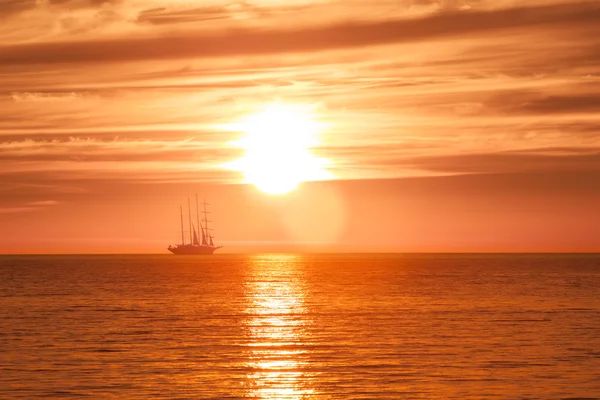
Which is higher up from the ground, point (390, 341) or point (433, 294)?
point (433, 294)

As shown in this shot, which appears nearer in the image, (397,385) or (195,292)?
(397,385)

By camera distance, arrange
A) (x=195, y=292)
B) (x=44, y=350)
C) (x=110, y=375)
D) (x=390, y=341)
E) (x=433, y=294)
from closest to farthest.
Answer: (x=110, y=375) → (x=44, y=350) → (x=390, y=341) → (x=433, y=294) → (x=195, y=292)

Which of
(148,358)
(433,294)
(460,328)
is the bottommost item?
(148,358)

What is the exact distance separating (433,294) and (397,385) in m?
76.8

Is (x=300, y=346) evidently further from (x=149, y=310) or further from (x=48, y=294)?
(x=48, y=294)

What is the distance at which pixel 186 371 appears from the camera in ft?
154

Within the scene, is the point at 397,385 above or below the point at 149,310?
below

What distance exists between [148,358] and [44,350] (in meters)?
8.39

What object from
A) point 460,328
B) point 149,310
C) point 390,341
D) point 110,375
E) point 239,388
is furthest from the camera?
point 149,310

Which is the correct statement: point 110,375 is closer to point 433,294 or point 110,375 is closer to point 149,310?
point 149,310

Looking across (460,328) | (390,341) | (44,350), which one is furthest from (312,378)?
(460,328)

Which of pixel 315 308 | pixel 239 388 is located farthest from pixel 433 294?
pixel 239 388

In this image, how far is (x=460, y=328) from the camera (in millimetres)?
68938

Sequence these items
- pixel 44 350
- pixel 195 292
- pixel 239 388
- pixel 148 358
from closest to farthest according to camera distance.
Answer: pixel 239 388
pixel 148 358
pixel 44 350
pixel 195 292
